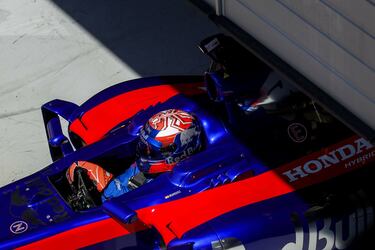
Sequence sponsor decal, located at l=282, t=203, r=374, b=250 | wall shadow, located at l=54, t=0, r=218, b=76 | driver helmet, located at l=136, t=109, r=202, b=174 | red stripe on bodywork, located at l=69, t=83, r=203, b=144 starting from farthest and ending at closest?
wall shadow, located at l=54, t=0, r=218, b=76, red stripe on bodywork, located at l=69, t=83, r=203, b=144, driver helmet, located at l=136, t=109, r=202, b=174, sponsor decal, located at l=282, t=203, r=374, b=250

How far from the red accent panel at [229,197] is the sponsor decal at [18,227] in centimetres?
80

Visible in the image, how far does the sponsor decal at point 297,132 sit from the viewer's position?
499 cm

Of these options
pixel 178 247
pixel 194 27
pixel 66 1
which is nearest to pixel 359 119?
pixel 178 247

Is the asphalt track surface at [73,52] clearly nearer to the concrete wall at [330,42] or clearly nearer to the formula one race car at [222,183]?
the formula one race car at [222,183]

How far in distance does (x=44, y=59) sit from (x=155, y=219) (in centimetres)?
342

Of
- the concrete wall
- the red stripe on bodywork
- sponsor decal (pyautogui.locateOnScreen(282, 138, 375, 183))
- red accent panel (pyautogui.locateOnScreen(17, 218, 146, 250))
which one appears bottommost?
red accent panel (pyautogui.locateOnScreen(17, 218, 146, 250))

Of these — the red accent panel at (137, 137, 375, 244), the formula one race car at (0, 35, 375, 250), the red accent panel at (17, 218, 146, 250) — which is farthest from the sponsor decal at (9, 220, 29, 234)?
the red accent panel at (137, 137, 375, 244)

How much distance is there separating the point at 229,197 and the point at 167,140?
1.84 ft

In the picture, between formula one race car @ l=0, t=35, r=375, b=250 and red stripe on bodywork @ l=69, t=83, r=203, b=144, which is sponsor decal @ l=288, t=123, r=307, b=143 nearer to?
formula one race car @ l=0, t=35, r=375, b=250

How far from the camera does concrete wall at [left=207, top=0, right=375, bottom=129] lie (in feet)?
14.0

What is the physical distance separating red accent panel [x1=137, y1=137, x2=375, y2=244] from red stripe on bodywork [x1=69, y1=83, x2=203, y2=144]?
1118 mm

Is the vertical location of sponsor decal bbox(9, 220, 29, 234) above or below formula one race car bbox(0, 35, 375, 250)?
below

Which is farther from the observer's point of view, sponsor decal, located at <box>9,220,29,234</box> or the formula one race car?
sponsor decal, located at <box>9,220,29,234</box>

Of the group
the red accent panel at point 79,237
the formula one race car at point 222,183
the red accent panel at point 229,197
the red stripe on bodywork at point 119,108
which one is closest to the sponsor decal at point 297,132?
the formula one race car at point 222,183
